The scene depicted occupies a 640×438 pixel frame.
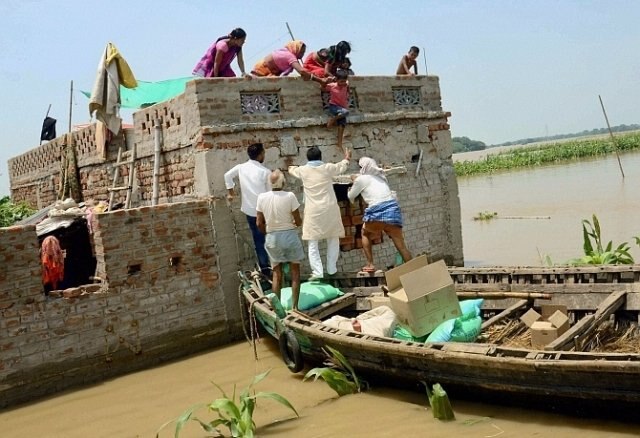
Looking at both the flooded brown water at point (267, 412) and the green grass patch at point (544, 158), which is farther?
the green grass patch at point (544, 158)

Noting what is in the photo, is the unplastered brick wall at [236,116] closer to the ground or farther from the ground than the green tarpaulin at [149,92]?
closer to the ground

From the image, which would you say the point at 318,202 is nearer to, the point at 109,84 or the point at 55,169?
the point at 109,84

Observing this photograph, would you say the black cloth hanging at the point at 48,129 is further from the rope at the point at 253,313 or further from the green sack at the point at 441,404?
the green sack at the point at 441,404

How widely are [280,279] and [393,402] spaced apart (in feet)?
7.14

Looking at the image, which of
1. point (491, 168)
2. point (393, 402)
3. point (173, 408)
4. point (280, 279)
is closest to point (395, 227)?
point (280, 279)

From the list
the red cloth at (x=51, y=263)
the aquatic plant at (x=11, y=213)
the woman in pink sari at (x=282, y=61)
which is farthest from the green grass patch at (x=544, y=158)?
the red cloth at (x=51, y=263)

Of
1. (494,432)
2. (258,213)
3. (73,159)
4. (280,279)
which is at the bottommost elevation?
(494,432)

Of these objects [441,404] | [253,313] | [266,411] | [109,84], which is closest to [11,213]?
[109,84]

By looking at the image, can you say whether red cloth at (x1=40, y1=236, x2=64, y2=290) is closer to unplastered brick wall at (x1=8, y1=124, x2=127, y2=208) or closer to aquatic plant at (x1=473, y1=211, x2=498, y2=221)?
unplastered brick wall at (x1=8, y1=124, x2=127, y2=208)

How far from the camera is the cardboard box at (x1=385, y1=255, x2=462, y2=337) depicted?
18.0 ft

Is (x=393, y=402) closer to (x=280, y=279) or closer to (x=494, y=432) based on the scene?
(x=494, y=432)

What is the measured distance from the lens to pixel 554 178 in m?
30.0

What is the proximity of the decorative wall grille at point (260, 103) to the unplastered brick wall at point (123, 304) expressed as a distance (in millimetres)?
1308

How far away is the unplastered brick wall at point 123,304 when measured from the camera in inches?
239
